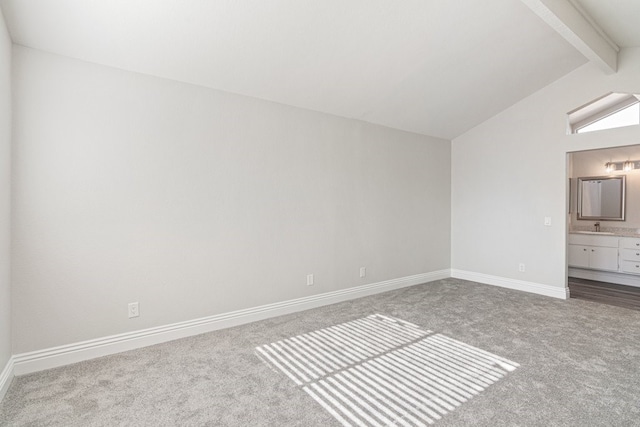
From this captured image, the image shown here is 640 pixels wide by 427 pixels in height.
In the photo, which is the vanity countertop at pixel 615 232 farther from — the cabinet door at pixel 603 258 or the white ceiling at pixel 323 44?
the white ceiling at pixel 323 44

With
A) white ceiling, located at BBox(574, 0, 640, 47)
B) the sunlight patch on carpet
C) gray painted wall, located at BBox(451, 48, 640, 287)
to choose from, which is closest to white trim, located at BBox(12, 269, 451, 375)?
the sunlight patch on carpet

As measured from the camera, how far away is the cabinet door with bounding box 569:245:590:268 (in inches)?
211

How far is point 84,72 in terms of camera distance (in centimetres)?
257

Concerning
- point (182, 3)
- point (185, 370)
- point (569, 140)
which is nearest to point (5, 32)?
point (182, 3)

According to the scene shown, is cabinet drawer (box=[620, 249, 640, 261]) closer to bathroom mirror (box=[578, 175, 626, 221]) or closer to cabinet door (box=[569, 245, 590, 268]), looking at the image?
cabinet door (box=[569, 245, 590, 268])

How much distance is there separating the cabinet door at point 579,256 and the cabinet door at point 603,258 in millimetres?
56

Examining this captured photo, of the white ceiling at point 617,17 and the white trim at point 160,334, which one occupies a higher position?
the white ceiling at point 617,17

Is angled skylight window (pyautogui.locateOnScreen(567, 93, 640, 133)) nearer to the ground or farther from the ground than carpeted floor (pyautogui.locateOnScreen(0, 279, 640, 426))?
farther from the ground

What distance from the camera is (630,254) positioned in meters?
4.91

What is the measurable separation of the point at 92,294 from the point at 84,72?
5.74 ft

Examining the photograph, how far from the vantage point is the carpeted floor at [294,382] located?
187 centimetres

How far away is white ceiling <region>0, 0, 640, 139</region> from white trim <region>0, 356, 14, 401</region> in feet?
7.37

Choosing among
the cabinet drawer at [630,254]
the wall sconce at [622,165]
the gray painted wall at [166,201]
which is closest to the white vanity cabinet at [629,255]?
the cabinet drawer at [630,254]

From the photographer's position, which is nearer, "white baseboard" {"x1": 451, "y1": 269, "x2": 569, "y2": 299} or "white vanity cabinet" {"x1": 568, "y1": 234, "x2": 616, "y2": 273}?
"white baseboard" {"x1": 451, "y1": 269, "x2": 569, "y2": 299}
